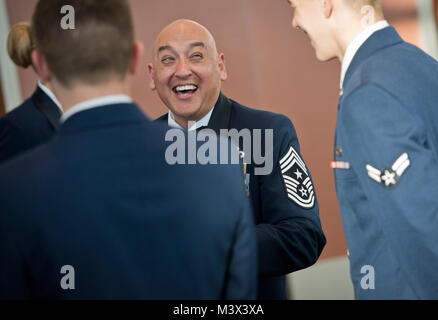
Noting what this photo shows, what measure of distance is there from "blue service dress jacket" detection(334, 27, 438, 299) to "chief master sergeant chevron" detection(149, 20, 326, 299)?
0.20 meters

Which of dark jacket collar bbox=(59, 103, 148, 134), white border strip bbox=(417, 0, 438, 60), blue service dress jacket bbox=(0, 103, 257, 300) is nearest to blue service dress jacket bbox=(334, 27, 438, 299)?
blue service dress jacket bbox=(0, 103, 257, 300)

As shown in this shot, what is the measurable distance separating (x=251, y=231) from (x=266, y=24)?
235 centimetres

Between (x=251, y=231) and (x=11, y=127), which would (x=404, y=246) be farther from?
(x=11, y=127)

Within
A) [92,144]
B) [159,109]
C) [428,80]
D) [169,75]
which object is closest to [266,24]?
[159,109]

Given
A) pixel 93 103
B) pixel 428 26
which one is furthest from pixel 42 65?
pixel 428 26

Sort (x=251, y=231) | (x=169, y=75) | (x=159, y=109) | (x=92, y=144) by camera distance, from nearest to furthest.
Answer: (x=92, y=144)
(x=251, y=231)
(x=169, y=75)
(x=159, y=109)

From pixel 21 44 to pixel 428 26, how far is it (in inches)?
125

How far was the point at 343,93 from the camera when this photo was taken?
1.11 meters

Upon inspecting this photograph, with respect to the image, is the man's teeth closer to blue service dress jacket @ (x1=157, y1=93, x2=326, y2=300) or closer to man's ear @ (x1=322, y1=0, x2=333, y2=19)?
blue service dress jacket @ (x1=157, y1=93, x2=326, y2=300)

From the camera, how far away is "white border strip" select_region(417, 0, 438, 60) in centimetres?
363

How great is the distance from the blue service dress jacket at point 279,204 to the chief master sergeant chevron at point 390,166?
0.20 m

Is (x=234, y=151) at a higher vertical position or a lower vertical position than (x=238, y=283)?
higher

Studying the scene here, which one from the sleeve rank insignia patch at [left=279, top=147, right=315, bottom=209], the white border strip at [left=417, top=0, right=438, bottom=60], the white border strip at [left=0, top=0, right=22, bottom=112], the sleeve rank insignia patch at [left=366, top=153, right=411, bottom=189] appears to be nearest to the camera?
the sleeve rank insignia patch at [left=366, top=153, right=411, bottom=189]

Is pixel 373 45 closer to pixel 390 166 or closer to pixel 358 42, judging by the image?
pixel 358 42
